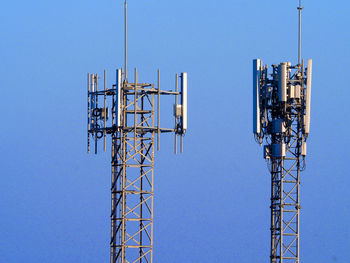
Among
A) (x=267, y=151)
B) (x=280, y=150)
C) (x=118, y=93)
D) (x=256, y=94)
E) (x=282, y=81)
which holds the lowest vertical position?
(x=267, y=151)

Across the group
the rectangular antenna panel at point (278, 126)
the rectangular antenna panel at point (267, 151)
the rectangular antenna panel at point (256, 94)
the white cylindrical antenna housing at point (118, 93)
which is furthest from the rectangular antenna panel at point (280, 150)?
the white cylindrical antenna housing at point (118, 93)

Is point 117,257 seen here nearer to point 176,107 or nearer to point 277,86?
point 176,107

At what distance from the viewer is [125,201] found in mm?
87875

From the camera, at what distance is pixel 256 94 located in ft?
312

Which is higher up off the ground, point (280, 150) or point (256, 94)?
point (256, 94)

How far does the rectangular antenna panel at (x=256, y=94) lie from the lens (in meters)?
94.8

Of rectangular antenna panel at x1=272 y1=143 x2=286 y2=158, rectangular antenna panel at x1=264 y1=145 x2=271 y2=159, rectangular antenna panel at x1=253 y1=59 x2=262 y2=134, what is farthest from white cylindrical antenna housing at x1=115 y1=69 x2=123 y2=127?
rectangular antenna panel at x1=272 y1=143 x2=286 y2=158

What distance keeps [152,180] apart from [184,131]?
4112 millimetres

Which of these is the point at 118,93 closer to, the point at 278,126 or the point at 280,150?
the point at 278,126

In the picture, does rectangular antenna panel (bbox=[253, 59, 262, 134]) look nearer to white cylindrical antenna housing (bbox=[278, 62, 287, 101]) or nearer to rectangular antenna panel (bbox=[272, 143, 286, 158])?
rectangular antenna panel (bbox=[272, 143, 286, 158])

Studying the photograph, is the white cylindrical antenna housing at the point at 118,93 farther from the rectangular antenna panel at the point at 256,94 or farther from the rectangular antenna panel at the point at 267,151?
the rectangular antenna panel at the point at 267,151

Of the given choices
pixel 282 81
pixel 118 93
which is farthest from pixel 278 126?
pixel 118 93

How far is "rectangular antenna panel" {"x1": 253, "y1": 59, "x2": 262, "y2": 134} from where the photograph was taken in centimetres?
9475

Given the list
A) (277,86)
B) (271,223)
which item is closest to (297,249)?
(271,223)
